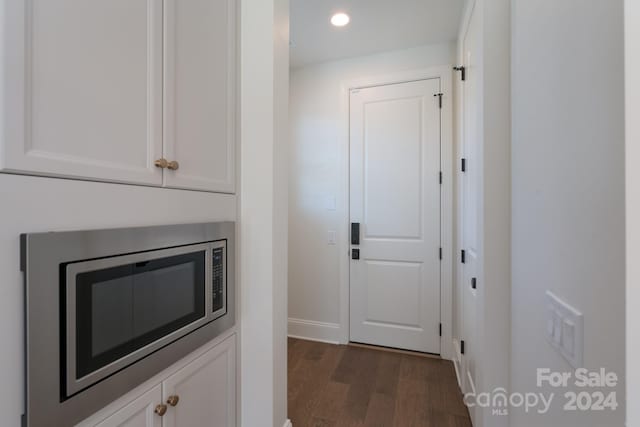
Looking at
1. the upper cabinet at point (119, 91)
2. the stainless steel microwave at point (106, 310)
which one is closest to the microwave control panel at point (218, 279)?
the stainless steel microwave at point (106, 310)

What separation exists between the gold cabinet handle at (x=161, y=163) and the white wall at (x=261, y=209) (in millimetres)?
435

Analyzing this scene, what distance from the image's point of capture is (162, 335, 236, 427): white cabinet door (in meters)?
1.03

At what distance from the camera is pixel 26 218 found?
65cm

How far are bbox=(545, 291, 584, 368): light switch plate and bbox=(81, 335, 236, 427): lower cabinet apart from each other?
117 cm

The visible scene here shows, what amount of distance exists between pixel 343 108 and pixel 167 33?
6.36ft

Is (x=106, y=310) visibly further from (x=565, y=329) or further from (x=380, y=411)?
(x=380, y=411)

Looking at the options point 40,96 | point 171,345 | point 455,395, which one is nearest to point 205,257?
point 171,345

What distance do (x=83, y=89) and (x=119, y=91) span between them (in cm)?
10

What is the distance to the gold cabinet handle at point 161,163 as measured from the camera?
0.94 m

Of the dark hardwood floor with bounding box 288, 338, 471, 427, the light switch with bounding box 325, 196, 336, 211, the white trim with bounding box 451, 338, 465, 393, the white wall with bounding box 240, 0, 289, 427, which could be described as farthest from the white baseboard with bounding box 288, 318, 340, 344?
the white wall with bounding box 240, 0, 289, 427

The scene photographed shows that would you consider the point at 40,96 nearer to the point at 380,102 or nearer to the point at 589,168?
the point at 589,168

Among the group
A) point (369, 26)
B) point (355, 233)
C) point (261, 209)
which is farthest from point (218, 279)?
point (369, 26)

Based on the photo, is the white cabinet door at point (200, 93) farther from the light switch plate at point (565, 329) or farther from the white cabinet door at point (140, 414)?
the light switch plate at point (565, 329)

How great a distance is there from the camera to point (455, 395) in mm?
2004
